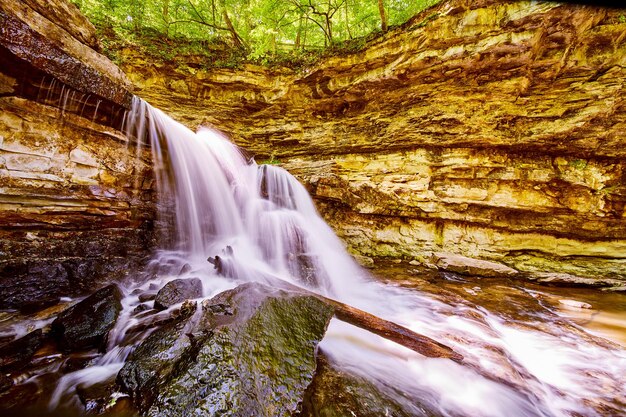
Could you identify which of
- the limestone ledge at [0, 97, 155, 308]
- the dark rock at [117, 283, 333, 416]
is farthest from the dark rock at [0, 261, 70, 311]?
the dark rock at [117, 283, 333, 416]

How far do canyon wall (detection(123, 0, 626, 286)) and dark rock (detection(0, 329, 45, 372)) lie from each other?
603cm

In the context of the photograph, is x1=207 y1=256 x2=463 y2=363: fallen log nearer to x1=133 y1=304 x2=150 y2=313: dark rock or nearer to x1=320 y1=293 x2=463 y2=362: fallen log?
x1=320 y1=293 x2=463 y2=362: fallen log

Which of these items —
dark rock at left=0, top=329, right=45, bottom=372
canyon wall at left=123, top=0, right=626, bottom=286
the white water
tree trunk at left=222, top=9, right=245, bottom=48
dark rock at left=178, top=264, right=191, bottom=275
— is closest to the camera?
dark rock at left=0, top=329, right=45, bottom=372

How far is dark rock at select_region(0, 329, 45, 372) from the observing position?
2.04 metres

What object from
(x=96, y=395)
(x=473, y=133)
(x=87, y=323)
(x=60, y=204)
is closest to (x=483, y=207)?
(x=473, y=133)

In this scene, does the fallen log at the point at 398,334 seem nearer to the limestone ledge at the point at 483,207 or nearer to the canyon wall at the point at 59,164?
the canyon wall at the point at 59,164

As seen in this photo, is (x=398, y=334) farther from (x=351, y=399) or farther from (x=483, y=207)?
(x=483, y=207)

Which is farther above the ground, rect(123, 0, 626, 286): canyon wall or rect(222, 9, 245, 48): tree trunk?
rect(222, 9, 245, 48): tree trunk

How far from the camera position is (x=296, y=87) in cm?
809

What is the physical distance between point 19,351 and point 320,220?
598cm

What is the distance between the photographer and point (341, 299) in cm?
439

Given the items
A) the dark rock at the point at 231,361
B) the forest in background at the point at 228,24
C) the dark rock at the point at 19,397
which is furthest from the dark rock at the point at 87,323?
the forest in background at the point at 228,24

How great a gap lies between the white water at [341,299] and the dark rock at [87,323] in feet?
0.41

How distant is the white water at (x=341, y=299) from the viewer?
221cm
